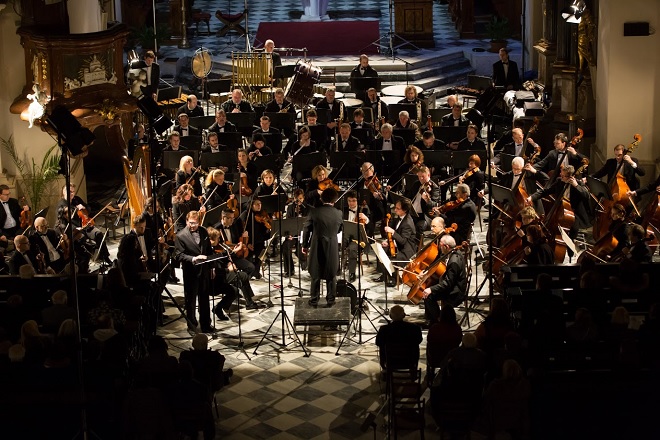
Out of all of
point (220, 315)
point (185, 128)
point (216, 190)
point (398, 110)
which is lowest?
point (220, 315)

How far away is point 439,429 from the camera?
1059cm

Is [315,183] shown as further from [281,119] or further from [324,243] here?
[281,119]

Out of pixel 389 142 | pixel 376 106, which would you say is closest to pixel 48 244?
pixel 389 142

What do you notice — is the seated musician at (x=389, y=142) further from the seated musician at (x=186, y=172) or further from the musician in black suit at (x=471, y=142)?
the seated musician at (x=186, y=172)

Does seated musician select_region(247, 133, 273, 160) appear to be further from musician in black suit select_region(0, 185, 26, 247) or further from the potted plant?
the potted plant

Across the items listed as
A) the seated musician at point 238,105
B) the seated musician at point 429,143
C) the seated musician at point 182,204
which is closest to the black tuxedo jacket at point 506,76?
the seated musician at point 429,143

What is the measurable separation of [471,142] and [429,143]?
619 mm

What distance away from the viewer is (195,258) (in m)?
12.9

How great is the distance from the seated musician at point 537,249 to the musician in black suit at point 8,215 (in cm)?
639

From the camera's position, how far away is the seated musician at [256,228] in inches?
559

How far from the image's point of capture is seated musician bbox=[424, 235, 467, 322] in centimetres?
1260

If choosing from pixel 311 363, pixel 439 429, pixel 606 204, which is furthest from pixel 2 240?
pixel 606 204

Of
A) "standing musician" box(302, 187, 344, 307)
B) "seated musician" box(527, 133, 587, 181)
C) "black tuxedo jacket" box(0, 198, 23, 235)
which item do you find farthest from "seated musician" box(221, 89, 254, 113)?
"standing musician" box(302, 187, 344, 307)

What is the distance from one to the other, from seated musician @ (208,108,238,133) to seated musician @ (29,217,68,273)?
14.2 feet
